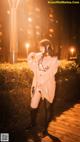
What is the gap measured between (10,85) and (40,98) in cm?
125

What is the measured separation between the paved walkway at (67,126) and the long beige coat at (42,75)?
75 centimetres

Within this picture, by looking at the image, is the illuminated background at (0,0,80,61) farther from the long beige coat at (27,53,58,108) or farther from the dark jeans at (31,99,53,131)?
the long beige coat at (27,53,58,108)

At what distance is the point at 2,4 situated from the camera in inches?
590

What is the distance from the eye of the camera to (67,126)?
5918 millimetres

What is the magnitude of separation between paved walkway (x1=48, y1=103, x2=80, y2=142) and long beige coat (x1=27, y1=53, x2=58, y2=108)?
29.7 inches

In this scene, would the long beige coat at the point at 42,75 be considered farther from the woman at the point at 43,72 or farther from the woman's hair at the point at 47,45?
the woman's hair at the point at 47,45

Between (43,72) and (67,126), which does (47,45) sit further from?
(67,126)

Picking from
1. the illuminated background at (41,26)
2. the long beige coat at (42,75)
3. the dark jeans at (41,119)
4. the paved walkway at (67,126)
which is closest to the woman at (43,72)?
the long beige coat at (42,75)

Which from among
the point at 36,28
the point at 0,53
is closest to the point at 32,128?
the point at 0,53

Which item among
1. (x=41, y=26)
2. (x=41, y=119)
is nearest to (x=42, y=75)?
(x=41, y=119)

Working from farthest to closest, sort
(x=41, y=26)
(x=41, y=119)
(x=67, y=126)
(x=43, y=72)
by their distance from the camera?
(x=41, y=26), (x=41, y=119), (x=67, y=126), (x=43, y=72)

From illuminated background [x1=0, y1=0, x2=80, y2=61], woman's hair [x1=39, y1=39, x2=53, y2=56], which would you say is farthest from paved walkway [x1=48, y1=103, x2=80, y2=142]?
illuminated background [x1=0, y1=0, x2=80, y2=61]

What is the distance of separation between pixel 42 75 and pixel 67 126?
1.44 metres

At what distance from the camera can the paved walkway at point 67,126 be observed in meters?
5.27
